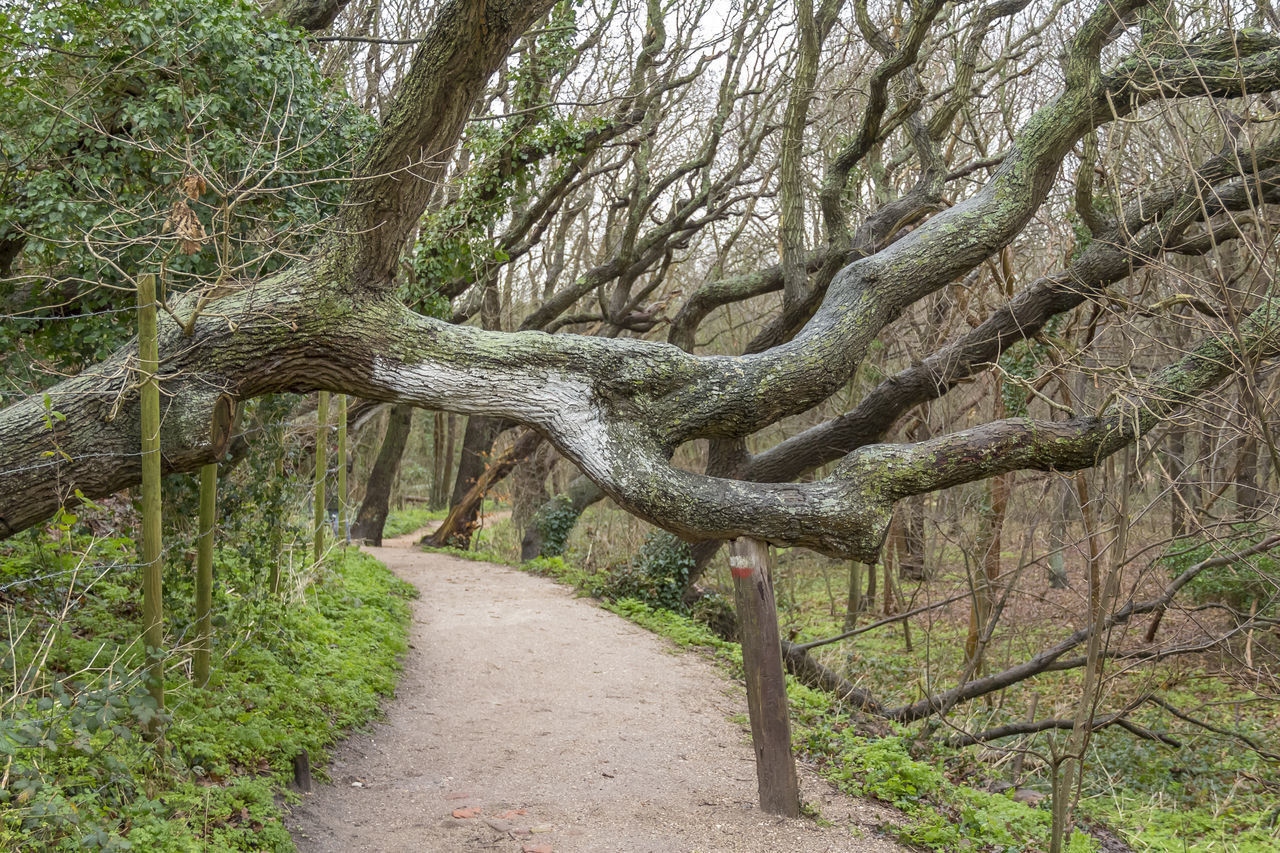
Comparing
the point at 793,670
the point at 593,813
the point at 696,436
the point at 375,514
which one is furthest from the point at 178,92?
the point at 375,514

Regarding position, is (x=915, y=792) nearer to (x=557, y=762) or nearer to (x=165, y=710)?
(x=557, y=762)

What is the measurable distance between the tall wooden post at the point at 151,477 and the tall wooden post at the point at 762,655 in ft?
9.49

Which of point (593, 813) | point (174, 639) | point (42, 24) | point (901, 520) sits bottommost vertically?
point (593, 813)

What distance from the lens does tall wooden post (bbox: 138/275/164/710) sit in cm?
404

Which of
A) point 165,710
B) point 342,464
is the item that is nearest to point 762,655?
point 165,710

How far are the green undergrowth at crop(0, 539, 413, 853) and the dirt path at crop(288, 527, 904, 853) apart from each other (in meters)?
0.37

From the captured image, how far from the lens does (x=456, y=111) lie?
4.50 m

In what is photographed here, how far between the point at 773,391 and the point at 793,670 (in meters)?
4.62

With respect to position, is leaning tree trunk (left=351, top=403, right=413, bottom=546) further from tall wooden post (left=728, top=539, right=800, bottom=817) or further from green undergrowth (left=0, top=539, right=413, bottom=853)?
tall wooden post (left=728, top=539, right=800, bottom=817)

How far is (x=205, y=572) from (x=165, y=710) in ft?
3.51

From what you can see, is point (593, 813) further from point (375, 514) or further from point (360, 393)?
point (375, 514)

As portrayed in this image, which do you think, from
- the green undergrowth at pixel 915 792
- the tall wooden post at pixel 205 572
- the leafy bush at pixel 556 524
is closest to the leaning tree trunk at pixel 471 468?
the leafy bush at pixel 556 524

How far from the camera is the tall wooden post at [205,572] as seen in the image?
209 inches

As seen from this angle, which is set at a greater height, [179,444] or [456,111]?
[456,111]
